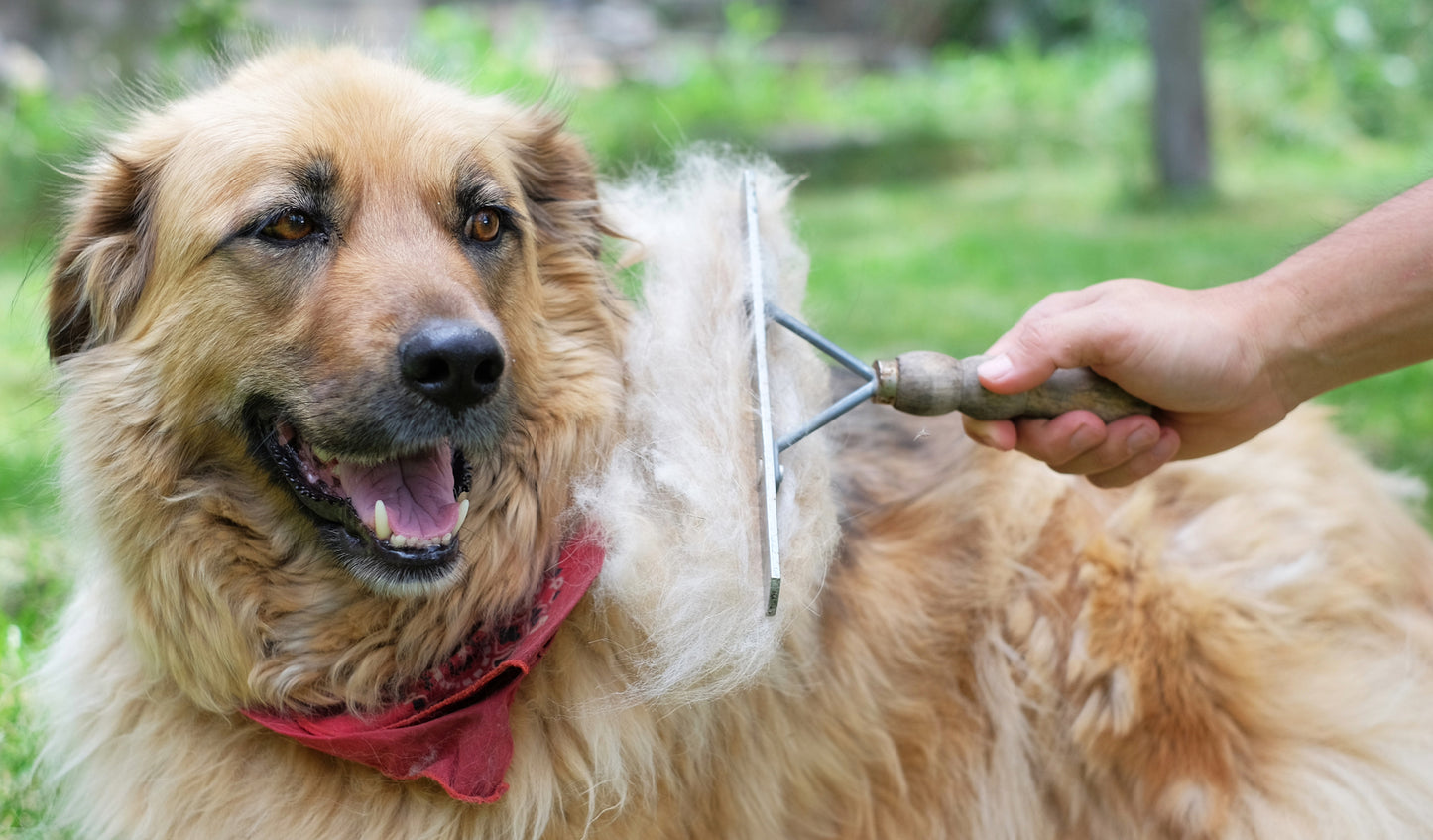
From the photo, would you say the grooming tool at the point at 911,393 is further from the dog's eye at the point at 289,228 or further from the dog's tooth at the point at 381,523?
the dog's eye at the point at 289,228

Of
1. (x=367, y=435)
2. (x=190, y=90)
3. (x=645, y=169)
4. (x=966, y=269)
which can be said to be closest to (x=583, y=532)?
(x=367, y=435)

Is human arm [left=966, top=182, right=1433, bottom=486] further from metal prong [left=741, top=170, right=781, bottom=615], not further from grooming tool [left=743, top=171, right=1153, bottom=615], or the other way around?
metal prong [left=741, top=170, right=781, bottom=615]

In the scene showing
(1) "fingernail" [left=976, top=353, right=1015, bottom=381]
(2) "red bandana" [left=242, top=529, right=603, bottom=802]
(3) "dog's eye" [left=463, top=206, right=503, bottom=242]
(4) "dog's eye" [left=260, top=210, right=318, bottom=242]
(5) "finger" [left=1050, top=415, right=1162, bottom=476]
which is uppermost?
(4) "dog's eye" [left=260, top=210, right=318, bottom=242]

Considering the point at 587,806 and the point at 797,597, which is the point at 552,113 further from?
the point at 587,806

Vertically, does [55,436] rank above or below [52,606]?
above

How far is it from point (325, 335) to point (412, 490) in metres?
0.38

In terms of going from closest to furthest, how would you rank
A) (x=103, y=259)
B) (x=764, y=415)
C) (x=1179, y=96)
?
(x=764, y=415) < (x=103, y=259) < (x=1179, y=96)

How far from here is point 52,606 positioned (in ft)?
12.9

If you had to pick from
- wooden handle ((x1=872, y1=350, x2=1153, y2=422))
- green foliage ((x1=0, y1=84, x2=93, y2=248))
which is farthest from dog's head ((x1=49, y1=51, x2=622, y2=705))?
green foliage ((x1=0, y1=84, x2=93, y2=248))

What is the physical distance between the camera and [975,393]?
245 centimetres

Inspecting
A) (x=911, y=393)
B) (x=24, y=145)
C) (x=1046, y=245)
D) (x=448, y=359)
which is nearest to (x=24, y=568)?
(x=448, y=359)

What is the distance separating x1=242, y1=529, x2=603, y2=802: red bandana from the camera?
7.84ft

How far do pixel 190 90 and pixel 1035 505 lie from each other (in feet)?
7.89

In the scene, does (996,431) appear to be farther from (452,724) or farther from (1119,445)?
→ (452,724)
